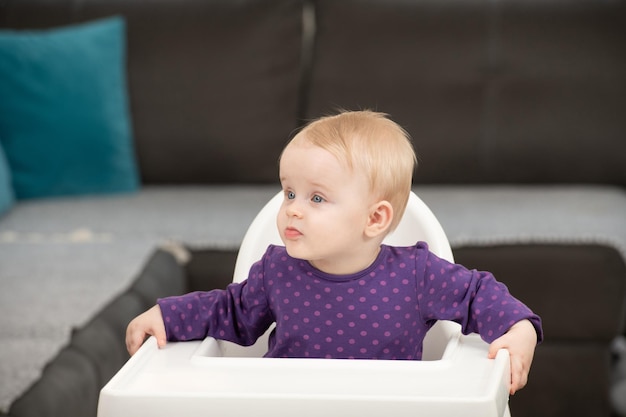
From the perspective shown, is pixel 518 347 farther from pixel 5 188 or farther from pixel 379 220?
pixel 5 188

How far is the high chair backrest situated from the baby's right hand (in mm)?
171

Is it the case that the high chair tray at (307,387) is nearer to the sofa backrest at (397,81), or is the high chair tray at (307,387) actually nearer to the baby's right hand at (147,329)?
the baby's right hand at (147,329)

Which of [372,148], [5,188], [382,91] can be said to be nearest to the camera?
[372,148]

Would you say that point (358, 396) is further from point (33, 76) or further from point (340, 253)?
point (33, 76)

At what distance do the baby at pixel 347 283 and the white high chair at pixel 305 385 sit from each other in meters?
0.04

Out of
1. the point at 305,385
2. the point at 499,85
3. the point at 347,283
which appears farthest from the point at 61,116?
the point at 305,385

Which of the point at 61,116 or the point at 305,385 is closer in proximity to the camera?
the point at 305,385

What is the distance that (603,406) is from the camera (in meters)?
2.21

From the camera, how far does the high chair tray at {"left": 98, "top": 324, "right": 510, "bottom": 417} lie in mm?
878

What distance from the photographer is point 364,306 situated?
112 cm

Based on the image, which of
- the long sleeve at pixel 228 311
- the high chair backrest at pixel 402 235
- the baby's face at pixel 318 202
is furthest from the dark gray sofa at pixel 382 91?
the baby's face at pixel 318 202

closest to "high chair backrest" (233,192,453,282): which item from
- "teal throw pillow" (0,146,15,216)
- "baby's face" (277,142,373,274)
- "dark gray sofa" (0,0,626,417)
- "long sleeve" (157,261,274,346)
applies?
"long sleeve" (157,261,274,346)

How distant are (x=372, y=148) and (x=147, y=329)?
0.33 m

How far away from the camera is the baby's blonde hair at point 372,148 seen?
107 centimetres
